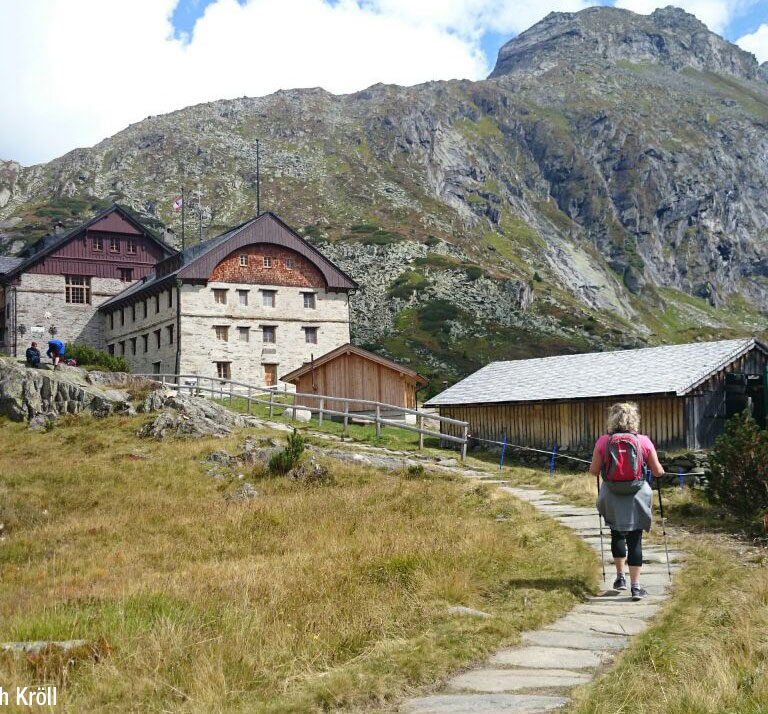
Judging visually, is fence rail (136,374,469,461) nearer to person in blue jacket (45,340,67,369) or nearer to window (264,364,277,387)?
window (264,364,277,387)

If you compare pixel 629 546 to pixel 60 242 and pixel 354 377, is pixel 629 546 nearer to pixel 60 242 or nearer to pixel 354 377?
pixel 354 377

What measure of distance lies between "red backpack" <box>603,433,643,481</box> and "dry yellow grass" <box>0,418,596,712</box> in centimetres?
154

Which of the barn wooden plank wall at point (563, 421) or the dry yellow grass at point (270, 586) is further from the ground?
the barn wooden plank wall at point (563, 421)

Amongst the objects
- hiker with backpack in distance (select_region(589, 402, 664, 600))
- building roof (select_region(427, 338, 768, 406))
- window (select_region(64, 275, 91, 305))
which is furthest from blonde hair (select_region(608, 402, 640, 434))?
window (select_region(64, 275, 91, 305))

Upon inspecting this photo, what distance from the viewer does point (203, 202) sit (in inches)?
5674

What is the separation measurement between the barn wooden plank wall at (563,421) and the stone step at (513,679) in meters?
22.8

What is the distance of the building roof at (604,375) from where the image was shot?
91.9 feet

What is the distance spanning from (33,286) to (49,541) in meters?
45.0

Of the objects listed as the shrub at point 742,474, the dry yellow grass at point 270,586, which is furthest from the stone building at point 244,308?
the shrub at point 742,474

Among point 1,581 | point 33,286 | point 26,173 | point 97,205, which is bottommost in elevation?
point 1,581

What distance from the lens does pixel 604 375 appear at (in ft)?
100

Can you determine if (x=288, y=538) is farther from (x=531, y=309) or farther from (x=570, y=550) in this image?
(x=531, y=309)

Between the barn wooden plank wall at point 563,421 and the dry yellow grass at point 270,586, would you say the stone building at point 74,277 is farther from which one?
the dry yellow grass at point 270,586

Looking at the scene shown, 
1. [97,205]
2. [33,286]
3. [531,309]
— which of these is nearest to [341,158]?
[97,205]
